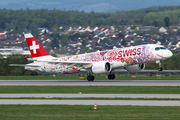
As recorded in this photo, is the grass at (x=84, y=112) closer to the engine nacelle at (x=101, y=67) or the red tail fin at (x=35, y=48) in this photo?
the engine nacelle at (x=101, y=67)

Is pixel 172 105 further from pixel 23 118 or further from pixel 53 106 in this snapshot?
pixel 23 118

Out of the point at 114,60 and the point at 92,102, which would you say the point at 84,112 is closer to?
the point at 92,102

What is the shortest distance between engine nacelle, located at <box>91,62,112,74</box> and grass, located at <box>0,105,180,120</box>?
86.9ft

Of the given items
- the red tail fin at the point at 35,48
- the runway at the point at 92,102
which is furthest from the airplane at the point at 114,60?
the runway at the point at 92,102

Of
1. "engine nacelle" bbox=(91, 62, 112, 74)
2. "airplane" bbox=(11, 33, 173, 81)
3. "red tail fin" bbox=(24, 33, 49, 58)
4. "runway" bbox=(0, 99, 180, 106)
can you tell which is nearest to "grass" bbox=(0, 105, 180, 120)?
"runway" bbox=(0, 99, 180, 106)

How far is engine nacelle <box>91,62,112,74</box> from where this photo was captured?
2034 inches

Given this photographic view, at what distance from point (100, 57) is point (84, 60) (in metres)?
3.05

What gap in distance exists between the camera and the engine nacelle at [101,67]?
5166 cm

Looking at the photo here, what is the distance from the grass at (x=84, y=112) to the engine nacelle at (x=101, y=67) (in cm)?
2647

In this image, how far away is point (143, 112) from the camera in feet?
74.5

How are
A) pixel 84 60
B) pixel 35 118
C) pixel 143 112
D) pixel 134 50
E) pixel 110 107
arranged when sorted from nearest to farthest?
pixel 35 118 → pixel 143 112 → pixel 110 107 → pixel 134 50 → pixel 84 60

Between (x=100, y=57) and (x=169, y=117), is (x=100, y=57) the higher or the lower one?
the higher one

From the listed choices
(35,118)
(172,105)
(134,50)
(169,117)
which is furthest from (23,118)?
(134,50)

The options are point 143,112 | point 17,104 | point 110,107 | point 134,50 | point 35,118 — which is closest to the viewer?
point 35,118
